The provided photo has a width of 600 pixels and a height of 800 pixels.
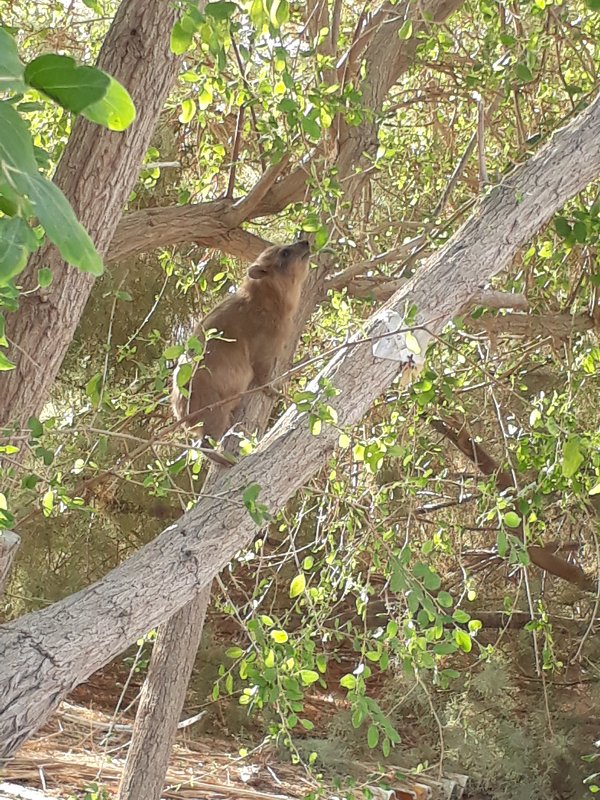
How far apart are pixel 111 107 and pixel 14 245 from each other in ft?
0.26

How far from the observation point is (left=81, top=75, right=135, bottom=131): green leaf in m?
0.42

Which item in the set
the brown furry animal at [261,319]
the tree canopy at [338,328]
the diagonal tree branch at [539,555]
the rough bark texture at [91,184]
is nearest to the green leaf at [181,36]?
the tree canopy at [338,328]

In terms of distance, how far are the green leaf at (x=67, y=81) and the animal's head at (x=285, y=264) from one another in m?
2.80

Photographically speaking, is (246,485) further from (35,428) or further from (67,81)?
(67,81)

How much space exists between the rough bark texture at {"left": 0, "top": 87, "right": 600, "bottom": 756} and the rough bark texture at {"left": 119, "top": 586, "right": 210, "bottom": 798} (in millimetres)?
1100

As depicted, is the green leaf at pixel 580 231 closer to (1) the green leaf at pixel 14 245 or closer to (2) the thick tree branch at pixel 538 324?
(2) the thick tree branch at pixel 538 324

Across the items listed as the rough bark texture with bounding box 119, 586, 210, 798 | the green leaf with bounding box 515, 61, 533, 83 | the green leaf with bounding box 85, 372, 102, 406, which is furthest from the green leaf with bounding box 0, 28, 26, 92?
the rough bark texture with bounding box 119, 586, 210, 798

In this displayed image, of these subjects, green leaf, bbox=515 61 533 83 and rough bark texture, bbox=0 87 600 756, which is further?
green leaf, bbox=515 61 533 83

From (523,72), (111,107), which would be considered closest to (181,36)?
(111,107)

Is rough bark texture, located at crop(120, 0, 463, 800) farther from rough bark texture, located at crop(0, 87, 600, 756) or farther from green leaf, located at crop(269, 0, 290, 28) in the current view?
green leaf, located at crop(269, 0, 290, 28)

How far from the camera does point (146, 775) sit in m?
2.59

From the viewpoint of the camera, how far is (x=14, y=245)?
0.45 meters

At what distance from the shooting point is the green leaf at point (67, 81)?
1.36 feet

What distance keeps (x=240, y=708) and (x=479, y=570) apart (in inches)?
50.3
